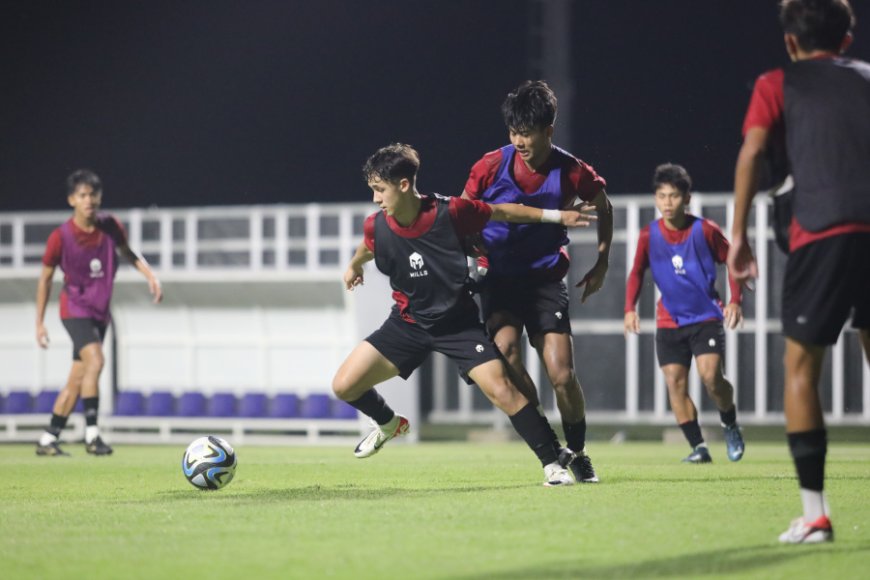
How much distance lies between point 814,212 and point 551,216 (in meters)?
2.48

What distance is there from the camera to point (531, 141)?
26.9 feet

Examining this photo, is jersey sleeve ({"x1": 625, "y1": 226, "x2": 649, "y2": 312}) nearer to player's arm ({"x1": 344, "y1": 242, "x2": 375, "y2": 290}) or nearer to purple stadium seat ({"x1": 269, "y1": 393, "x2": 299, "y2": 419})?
player's arm ({"x1": 344, "y1": 242, "x2": 375, "y2": 290})

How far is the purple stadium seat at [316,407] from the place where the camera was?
17.2 meters

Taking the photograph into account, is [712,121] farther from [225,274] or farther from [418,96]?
[225,274]

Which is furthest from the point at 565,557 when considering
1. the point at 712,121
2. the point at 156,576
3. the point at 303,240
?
the point at 712,121

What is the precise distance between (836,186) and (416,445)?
11.7m

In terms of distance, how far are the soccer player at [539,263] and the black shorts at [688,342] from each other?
297 cm

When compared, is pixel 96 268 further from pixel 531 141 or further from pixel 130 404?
pixel 531 141

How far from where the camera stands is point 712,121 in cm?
2694

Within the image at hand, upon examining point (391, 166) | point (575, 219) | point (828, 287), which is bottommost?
point (828, 287)

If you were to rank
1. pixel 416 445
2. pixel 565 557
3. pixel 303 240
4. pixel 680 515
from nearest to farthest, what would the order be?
pixel 565 557
pixel 680 515
pixel 416 445
pixel 303 240

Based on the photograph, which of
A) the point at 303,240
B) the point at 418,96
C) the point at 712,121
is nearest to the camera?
the point at 303,240

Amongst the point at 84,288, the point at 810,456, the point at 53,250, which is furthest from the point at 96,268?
the point at 810,456

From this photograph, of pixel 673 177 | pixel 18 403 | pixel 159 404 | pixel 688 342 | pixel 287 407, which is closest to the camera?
pixel 673 177
